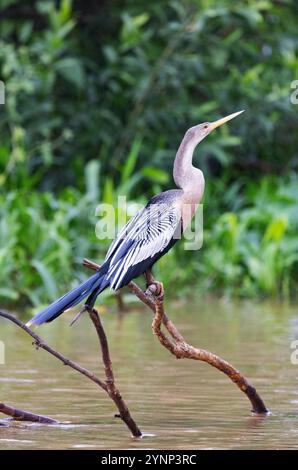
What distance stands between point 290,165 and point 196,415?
26.2 ft

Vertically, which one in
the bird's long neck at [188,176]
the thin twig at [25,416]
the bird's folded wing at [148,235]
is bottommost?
the thin twig at [25,416]

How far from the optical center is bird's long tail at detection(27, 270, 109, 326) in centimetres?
473

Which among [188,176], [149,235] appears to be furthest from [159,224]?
[188,176]

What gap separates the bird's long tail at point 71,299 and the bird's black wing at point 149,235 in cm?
12

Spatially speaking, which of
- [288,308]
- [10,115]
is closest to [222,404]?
[288,308]

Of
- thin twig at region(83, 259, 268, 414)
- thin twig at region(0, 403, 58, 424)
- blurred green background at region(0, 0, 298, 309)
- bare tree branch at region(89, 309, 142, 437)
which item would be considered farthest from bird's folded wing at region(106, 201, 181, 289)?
blurred green background at region(0, 0, 298, 309)

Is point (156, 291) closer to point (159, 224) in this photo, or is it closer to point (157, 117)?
point (159, 224)

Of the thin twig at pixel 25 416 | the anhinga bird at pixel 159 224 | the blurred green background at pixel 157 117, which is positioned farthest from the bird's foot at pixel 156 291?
the blurred green background at pixel 157 117

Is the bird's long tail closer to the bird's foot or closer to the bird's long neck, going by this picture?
the bird's foot

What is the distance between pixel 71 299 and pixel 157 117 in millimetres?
7276

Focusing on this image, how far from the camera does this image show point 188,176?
503 cm

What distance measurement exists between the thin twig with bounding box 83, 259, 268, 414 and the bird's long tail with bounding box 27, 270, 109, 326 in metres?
0.07

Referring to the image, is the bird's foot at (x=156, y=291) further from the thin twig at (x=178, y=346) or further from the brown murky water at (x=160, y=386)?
the brown murky water at (x=160, y=386)

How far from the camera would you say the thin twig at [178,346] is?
4707 millimetres
